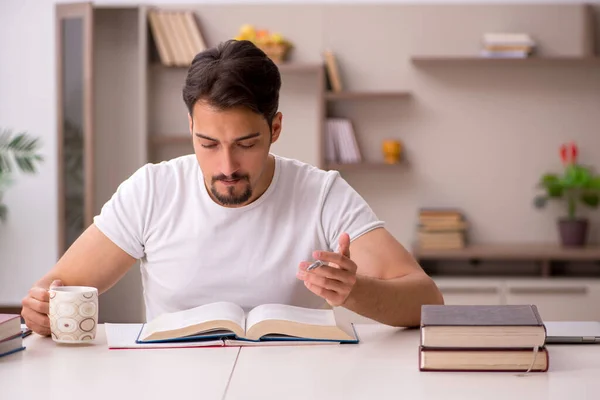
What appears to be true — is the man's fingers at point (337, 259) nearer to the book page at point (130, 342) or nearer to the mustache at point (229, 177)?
the book page at point (130, 342)

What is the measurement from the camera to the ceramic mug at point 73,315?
178 centimetres

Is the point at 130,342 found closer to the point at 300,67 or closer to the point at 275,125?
the point at 275,125

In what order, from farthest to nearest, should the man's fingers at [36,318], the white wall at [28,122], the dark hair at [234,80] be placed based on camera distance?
the white wall at [28,122]
the dark hair at [234,80]
the man's fingers at [36,318]

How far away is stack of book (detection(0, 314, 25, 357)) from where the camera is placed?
172 cm

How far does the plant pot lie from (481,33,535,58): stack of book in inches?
36.1

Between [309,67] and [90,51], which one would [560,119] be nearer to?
[309,67]

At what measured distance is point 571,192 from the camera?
15.7 ft

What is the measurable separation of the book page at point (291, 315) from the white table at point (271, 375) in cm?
6

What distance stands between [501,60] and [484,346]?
11.1 ft

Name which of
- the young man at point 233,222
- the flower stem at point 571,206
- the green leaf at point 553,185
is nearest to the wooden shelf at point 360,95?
the green leaf at point 553,185

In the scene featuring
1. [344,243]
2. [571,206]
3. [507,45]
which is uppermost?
[507,45]

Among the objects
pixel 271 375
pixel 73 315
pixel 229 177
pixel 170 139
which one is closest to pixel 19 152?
pixel 170 139

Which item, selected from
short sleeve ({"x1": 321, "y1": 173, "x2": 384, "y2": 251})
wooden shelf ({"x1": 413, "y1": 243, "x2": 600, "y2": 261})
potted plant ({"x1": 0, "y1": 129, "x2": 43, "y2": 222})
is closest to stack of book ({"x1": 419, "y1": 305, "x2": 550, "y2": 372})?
short sleeve ({"x1": 321, "y1": 173, "x2": 384, "y2": 251})

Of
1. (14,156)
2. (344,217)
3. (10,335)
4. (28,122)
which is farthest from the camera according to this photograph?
(28,122)
